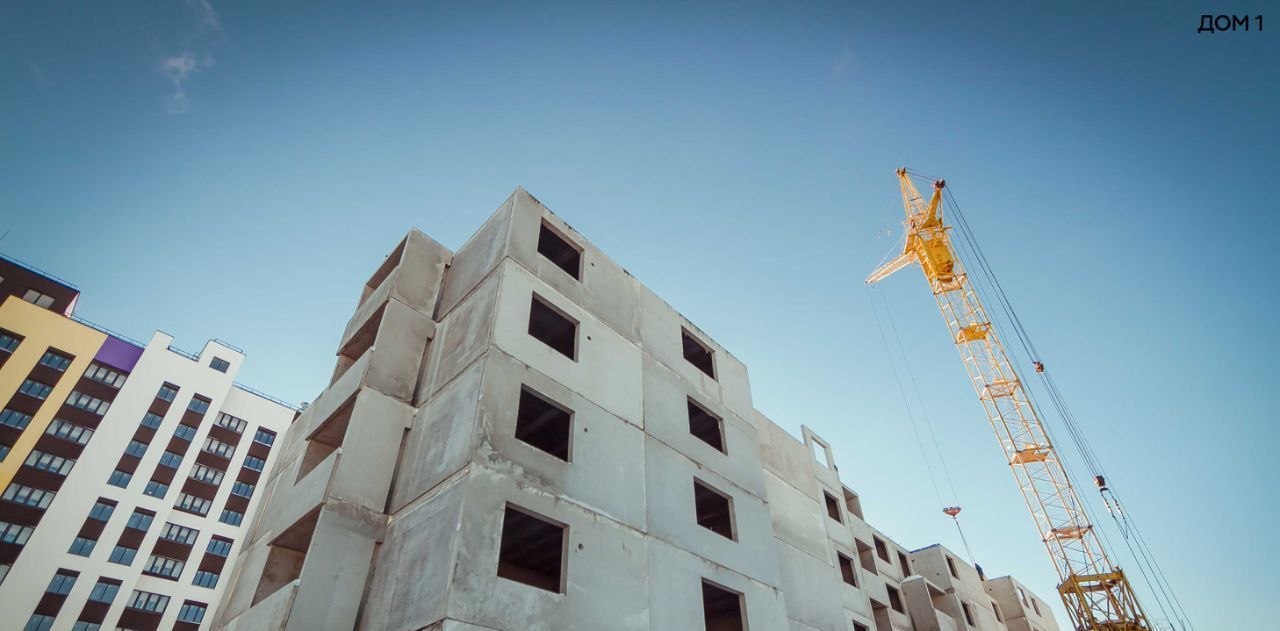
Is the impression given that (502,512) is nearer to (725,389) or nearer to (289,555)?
(289,555)

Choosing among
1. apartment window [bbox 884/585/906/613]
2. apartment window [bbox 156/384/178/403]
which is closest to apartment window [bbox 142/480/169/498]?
apartment window [bbox 156/384/178/403]

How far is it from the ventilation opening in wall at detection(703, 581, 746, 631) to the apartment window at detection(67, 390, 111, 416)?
5968 cm

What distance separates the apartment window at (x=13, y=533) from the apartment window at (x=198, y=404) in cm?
1491

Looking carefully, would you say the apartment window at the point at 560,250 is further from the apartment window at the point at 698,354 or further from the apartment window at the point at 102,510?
the apartment window at the point at 102,510

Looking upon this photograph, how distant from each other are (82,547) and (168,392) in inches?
587

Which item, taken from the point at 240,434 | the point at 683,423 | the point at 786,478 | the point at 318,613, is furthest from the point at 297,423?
the point at 240,434

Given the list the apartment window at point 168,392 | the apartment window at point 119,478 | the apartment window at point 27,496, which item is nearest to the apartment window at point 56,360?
the apartment window at point 168,392

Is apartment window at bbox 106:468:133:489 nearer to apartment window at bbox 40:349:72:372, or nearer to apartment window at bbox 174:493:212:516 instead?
apartment window at bbox 174:493:212:516

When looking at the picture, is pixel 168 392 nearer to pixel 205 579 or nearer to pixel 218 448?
pixel 218 448

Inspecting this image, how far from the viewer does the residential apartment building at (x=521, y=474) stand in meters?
12.0

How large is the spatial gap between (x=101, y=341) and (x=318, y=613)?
61.5 m

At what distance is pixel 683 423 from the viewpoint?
1894 cm

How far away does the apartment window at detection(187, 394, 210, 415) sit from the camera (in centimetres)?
5753

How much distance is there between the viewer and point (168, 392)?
186 ft
